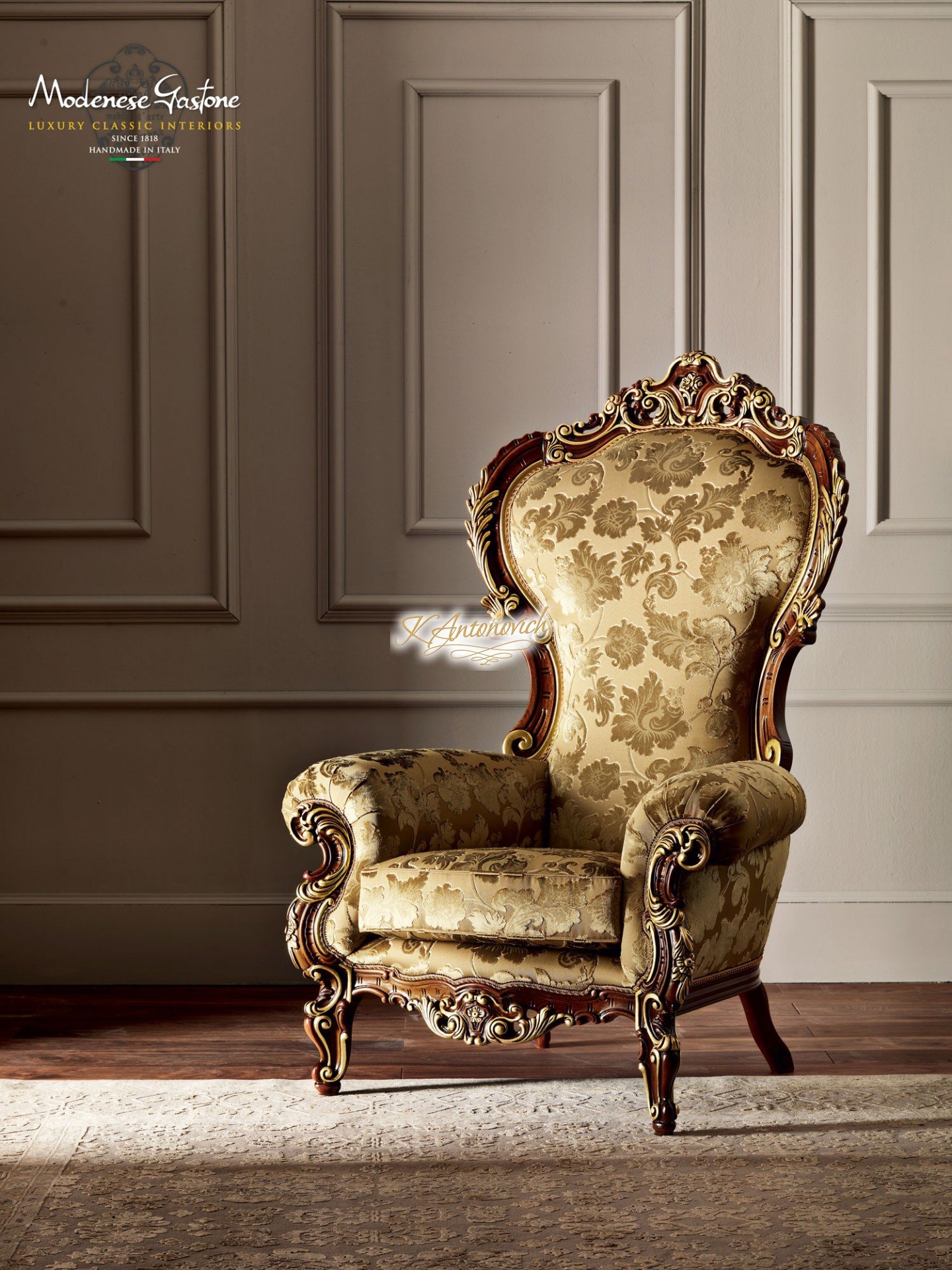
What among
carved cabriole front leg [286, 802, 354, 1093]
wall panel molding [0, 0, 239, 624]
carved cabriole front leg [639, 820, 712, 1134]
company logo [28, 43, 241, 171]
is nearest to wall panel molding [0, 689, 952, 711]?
wall panel molding [0, 0, 239, 624]

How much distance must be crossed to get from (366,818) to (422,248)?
5.11ft

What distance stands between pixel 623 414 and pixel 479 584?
27.7 inches

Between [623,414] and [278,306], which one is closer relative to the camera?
[623,414]

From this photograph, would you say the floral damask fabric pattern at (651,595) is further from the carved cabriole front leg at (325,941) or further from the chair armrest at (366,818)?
the carved cabriole front leg at (325,941)

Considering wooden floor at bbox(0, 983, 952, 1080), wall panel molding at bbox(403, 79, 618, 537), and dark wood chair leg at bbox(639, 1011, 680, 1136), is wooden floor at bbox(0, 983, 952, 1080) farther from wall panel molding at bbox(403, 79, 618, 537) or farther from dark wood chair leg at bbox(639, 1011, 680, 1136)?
wall panel molding at bbox(403, 79, 618, 537)

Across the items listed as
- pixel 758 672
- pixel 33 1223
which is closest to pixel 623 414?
pixel 758 672

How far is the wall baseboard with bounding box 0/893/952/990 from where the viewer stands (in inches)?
111

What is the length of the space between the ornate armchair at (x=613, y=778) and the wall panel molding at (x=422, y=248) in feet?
1.84

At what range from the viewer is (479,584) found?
2.88 meters

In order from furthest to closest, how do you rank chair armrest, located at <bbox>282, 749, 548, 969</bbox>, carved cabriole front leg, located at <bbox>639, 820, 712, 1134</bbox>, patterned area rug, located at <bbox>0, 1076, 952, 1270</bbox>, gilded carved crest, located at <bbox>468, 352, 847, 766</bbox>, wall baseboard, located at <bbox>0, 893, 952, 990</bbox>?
wall baseboard, located at <bbox>0, 893, 952, 990</bbox>, gilded carved crest, located at <bbox>468, 352, 847, 766</bbox>, chair armrest, located at <bbox>282, 749, 548, 969</bbox>, carved cabriole front leg, located at <bbox>639, 820, 712, 1134</bbox>, patterned area rug, located at <bbox>0, 1076, 952, 1270</bbox>

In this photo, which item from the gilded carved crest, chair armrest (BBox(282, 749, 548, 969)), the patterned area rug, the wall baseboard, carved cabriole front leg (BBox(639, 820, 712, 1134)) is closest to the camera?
the patterned area rug

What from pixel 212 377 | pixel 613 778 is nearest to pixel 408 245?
pixel 212 377

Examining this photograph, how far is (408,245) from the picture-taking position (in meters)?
2.87

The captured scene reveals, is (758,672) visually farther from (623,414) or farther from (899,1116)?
(899,1116)
